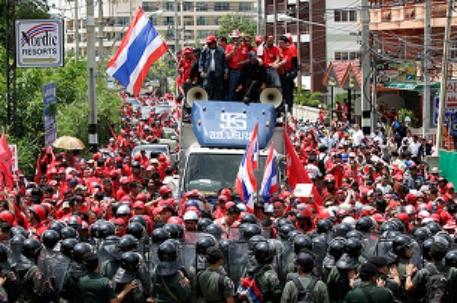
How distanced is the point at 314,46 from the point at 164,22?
47715mm

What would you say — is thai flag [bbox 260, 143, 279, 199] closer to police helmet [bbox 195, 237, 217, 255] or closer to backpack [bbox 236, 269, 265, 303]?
police helmet [bbox 195, 237, 217, 255]

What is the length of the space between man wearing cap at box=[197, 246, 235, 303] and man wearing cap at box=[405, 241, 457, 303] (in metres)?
1.80

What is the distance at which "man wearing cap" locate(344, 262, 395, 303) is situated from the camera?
308 inches

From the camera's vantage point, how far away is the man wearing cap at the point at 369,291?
7.82 meters

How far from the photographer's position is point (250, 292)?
8.86 meters

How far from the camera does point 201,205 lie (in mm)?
13266

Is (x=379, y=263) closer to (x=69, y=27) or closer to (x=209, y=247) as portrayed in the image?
(x=209, y=247)

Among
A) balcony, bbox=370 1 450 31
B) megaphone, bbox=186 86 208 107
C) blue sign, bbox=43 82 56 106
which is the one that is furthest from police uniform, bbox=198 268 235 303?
balcony, bbox=370 1 450 31

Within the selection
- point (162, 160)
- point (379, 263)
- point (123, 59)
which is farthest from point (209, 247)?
point (123, 59)

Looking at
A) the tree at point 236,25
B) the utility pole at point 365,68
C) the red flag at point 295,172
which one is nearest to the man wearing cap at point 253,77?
the red flag at point 295,172

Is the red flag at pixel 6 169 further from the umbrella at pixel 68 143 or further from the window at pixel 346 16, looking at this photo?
the window at pixel 346 16

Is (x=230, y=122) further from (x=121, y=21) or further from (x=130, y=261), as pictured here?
(x=121, y=21)

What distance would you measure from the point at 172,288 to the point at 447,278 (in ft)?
8.53

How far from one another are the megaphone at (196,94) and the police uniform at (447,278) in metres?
8.79
